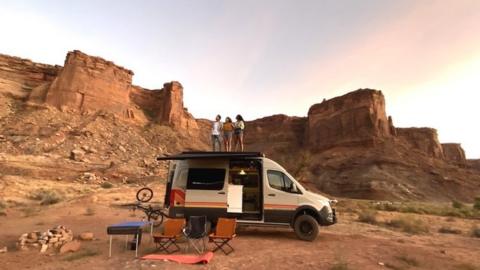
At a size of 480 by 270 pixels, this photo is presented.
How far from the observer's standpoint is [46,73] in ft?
177

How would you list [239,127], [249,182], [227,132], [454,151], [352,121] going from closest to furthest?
1. [249,182]
2. [239,127]
3. [227,132]
4. [352,121]
5. [454,151]

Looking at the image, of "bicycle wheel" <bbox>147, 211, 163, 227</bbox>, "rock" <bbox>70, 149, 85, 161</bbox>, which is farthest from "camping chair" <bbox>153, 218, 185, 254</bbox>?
"rock" <bbox>70, 149, 85, 161</bbox>

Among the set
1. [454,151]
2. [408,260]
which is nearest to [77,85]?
[408,260]

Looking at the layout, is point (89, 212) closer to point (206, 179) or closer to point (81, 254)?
point (81, 254)

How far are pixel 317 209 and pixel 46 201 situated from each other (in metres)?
17.6

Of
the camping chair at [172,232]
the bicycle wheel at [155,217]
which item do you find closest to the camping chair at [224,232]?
the camping chair at [172,232]

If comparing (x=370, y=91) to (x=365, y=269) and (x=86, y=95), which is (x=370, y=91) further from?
(x=365, y=269)

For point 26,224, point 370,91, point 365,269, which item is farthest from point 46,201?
point 370,91

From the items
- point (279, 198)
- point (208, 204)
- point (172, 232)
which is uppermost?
point (279, 198)

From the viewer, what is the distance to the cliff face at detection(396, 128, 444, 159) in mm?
97625

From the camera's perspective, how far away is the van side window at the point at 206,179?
35.8 feet

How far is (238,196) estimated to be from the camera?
10.9 meters

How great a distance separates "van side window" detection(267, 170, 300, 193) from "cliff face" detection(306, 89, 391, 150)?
65.7 meters

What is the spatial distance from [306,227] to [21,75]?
55706mm
